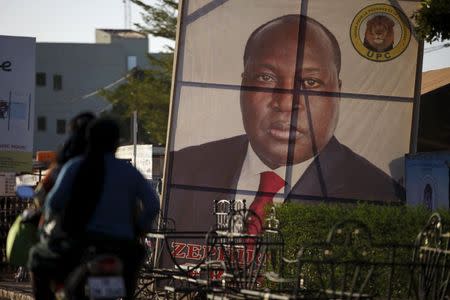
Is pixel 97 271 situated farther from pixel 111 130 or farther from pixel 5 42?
pixel 5 42

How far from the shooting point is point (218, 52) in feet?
70.0

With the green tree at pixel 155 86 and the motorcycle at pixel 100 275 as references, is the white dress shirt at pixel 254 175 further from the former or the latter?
the green tree at pixel 155 86

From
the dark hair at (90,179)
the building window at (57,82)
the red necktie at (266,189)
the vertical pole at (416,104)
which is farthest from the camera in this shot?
the building window at (57,82)

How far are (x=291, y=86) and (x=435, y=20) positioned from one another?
175 inches

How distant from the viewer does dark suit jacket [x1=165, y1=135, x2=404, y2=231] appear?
21.1 meters

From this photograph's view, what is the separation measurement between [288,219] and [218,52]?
248 inches

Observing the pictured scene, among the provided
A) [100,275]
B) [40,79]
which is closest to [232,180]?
[100,275]

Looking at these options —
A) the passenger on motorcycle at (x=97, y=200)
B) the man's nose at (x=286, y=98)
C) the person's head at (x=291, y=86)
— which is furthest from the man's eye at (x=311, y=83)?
the passenger on motorcycle at (x=97, y=200)

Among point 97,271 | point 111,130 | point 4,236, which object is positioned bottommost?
point 4,236

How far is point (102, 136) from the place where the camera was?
377 inches

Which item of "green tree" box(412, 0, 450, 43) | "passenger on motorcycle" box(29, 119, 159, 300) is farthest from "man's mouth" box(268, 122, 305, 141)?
"passenger on motorcycle" box(29, 119, 159, 300)

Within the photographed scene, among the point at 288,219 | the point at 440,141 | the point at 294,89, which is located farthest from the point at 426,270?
the point at 440,141

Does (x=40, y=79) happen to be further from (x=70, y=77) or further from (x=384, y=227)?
(x=384, y=227)

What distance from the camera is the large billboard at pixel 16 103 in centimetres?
2466
